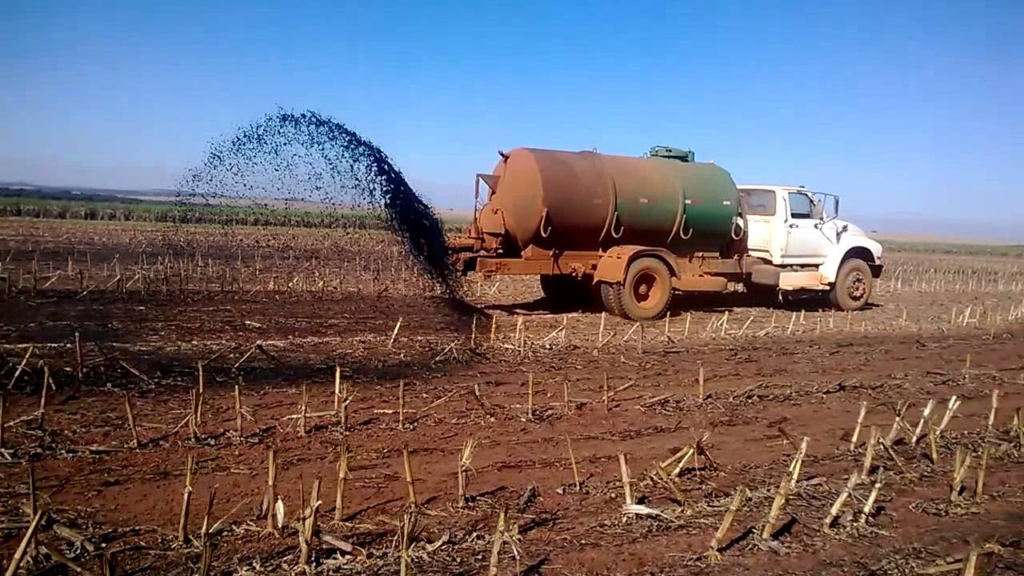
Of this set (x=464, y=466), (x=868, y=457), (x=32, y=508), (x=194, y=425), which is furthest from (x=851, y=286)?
(x=32, y=508)

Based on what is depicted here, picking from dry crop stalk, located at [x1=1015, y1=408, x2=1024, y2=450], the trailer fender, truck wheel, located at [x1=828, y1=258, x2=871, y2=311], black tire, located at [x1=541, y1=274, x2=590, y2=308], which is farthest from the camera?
truck wheel, located at [x1=828, y1=258, x2=871, y2=311]

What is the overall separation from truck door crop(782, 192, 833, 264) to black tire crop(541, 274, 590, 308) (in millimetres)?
4075

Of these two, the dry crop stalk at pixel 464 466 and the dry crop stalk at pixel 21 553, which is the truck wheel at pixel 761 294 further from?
the dry crop stalk at pixel 21 553

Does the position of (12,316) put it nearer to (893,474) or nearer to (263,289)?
(263,289)

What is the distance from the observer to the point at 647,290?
13.5 m

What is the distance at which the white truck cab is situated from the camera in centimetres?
1509

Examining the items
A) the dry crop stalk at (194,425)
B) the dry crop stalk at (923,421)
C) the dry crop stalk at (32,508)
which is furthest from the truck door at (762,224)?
the dry crop stalk at (32,508)

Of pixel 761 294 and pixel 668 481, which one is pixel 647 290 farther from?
pixel 668 481

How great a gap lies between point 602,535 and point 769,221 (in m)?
11.8

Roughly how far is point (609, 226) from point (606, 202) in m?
0.41

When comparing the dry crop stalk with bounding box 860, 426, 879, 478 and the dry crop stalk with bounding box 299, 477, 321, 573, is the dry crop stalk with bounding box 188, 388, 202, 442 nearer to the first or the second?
the dry crop stalk with bounding box 299, 477, 321, 573

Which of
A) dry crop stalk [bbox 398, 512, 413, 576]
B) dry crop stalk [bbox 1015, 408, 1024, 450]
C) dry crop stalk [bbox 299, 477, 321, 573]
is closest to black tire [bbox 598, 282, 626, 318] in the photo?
dry crop stalk [bbox 1015, 408, 1024, 450]

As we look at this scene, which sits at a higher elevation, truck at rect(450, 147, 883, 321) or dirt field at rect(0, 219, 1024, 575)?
truck at rect(450, 147, 883, 321)

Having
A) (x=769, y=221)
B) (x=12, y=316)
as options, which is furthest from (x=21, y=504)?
(x=769, y=221)
